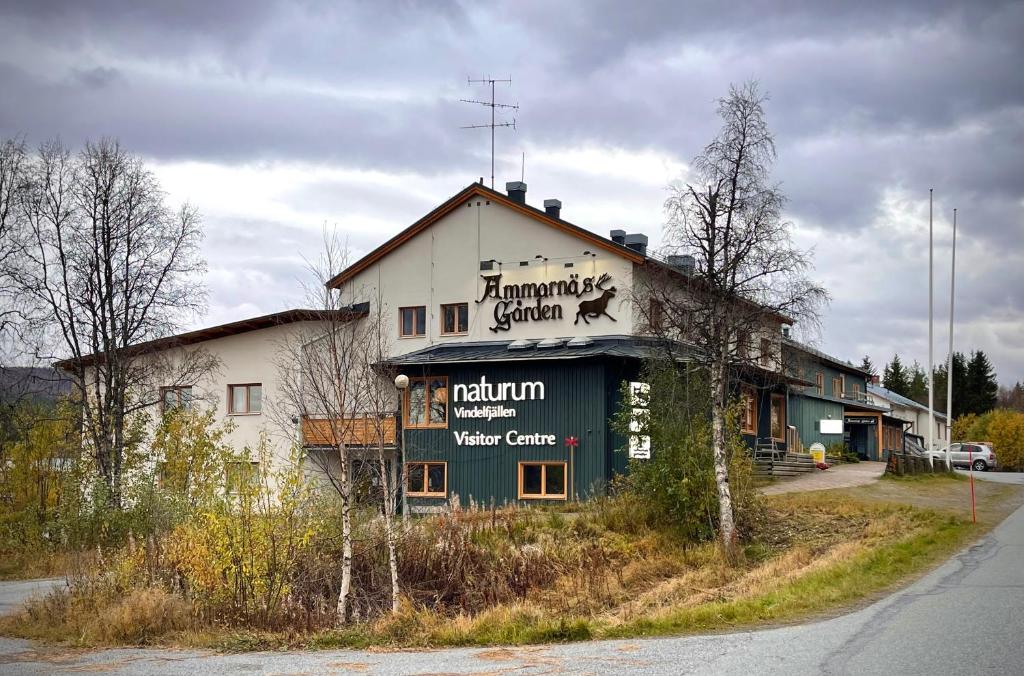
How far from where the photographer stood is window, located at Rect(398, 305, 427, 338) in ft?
A: 130

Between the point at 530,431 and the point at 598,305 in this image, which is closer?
the point at 530,431

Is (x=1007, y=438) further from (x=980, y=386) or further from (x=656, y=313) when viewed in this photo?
(x=656, y=313)

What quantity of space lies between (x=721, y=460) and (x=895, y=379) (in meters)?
105

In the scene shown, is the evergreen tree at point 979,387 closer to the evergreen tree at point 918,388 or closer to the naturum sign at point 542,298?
the evergreen tree at point 918,388

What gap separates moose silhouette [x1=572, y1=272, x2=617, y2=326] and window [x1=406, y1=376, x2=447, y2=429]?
526cm

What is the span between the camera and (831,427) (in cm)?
5281

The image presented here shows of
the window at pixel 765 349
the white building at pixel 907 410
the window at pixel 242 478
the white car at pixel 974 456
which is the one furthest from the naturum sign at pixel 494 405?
the white building at pixel 907 410

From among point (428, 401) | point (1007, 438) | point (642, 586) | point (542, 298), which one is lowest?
point (642, 586)

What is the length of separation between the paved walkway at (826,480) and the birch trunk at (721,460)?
693cm

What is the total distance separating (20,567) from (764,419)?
28767mm

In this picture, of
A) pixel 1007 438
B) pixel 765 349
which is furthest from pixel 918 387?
pixel 765 349

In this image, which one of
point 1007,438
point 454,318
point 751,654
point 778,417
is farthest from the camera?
point 1007,438

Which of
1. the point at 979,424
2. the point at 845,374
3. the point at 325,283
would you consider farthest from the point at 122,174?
the point at 979,424

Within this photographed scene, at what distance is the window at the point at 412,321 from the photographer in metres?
39.6
